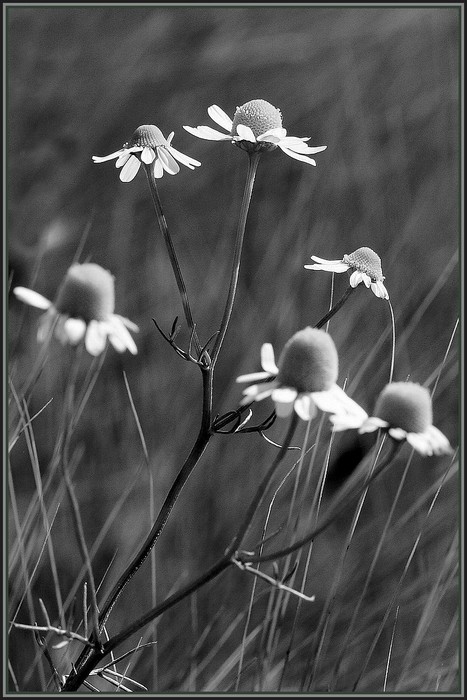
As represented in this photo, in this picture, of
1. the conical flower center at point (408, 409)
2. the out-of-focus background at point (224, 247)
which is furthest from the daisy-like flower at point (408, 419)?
the out-of-focus background at point (224, 247)

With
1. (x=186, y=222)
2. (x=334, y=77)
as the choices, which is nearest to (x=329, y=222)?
(x=186, y=222)

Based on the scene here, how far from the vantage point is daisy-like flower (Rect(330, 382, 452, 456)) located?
20.6 inches

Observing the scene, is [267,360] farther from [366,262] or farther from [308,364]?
[366,262]

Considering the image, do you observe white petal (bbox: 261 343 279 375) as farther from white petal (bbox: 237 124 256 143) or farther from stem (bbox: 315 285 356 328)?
white petal (bbox: 237 124 256 143)

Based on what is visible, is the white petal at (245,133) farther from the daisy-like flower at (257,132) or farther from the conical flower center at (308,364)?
the conical flower center at (308,364)

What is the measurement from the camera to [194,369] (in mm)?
1410

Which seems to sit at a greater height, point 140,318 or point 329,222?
point 329,222

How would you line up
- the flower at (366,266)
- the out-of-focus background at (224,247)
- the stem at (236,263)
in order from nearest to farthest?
the stem at (236,263)
the flower at (366,266)
the out-of-focus background at (224,247)

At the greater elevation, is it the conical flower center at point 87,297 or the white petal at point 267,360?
the conical flower center at point 87,297

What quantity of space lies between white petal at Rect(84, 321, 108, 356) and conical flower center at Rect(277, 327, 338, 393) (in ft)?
0.40

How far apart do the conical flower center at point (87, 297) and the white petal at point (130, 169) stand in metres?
0.19

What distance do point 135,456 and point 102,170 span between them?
66 centimetres

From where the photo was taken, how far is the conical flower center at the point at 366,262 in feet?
2.32

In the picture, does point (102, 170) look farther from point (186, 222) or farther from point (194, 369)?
point (194, 369)
